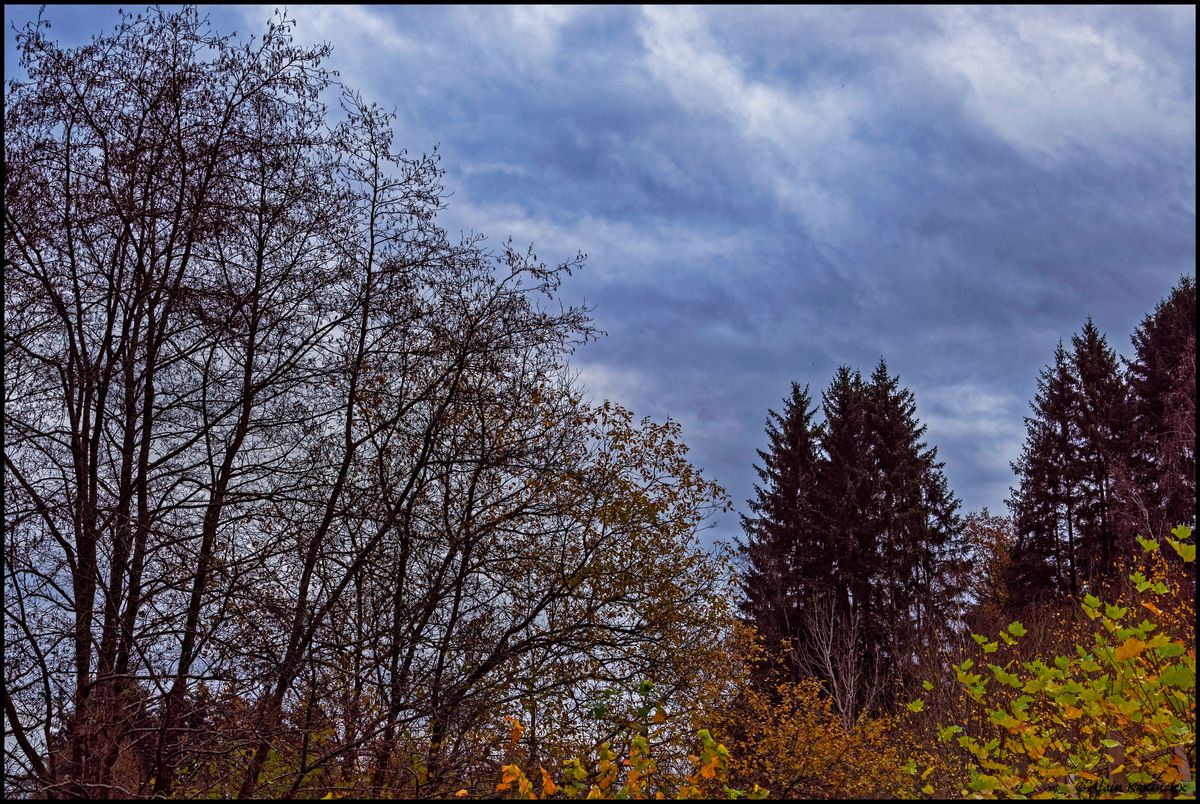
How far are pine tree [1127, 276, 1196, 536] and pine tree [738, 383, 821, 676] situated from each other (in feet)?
26.7

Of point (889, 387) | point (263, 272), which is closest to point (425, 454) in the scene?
point (263, 272)

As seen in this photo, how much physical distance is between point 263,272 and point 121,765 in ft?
13.2

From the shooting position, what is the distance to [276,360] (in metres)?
7.76

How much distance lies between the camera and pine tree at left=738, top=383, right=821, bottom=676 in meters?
23.6

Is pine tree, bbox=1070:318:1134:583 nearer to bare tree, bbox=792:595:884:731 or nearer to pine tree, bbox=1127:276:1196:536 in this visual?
pine tree, bbox=1127:276:1196:536

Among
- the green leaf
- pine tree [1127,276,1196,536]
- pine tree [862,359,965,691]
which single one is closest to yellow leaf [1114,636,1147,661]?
the green leaf

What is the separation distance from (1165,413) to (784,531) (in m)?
9.97

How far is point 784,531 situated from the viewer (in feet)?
83.8

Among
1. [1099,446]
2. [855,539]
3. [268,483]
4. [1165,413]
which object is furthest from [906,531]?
[268,483]

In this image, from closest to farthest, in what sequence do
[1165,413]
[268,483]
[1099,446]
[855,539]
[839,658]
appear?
1. [268,483]
2. [1165,413]
3. [839,658]
4. [1099,446]
5. [855,539]

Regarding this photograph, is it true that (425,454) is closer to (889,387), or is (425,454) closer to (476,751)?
(476,751)

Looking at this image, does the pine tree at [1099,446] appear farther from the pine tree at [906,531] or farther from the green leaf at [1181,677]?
the green leaf at [1181,677]

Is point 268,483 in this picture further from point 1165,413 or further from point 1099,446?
point 1099,446

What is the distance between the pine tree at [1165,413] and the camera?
15.8 meters
